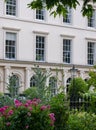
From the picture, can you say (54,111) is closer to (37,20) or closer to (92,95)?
(92,95)

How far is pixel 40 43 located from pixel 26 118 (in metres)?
34.6

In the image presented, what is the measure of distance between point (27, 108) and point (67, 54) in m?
36.1

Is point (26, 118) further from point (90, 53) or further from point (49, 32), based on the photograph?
point (90, 53)

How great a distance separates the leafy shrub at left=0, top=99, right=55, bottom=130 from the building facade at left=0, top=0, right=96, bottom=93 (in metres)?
28.9

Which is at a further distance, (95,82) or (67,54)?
(67,54)

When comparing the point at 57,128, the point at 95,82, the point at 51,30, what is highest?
the point at 51,30

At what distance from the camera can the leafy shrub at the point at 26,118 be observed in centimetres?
891

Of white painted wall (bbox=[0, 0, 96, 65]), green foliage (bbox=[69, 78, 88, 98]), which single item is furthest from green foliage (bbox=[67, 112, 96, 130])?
white painted wall (bbox=[0, 0, 96, 65])

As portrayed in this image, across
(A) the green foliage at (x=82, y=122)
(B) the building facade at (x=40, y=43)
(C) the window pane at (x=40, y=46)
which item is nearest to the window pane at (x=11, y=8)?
(B) the building facade at (x=40, y=43)

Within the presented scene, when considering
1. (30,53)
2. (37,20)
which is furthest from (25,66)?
(37,20)

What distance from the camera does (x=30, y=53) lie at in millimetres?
41781

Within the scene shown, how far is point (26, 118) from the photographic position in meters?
8.92

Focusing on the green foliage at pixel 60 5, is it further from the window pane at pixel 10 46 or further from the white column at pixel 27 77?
the white column at pixel 27 77

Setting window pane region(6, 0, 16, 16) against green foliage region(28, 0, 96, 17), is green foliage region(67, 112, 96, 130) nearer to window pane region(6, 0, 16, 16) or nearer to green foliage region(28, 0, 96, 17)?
green foliage region(28, 0, 96, 17)
